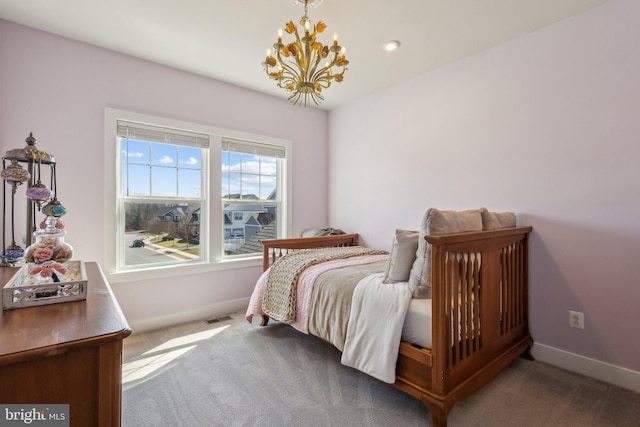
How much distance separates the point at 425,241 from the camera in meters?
1.70

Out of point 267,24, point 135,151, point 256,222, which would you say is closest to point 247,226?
point 256,222

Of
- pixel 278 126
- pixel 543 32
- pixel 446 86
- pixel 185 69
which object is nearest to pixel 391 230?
pixel 446 86

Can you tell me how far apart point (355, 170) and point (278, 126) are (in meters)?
1.10

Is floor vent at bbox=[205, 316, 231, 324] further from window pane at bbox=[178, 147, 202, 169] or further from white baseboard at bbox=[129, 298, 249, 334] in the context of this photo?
window pane at bbox=[178, 147, 202, 169]

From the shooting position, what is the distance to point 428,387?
159 centimetres

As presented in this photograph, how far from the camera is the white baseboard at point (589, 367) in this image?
6.33 ft

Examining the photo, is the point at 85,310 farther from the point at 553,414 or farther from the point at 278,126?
the point at 278,126

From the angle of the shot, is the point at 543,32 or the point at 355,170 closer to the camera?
the point at 543,32

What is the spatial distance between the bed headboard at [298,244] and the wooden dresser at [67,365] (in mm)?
2016

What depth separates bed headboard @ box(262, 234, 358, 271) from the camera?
2.91 metres

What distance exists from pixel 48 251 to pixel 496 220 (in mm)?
2482

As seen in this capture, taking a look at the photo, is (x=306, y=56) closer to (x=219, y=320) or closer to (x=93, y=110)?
(x=93, y=110)

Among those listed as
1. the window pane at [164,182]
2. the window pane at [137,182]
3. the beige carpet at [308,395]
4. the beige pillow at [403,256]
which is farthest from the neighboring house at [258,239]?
the beige pillow at [403,256]

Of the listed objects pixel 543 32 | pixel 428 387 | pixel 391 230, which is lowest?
pixel 428 387
